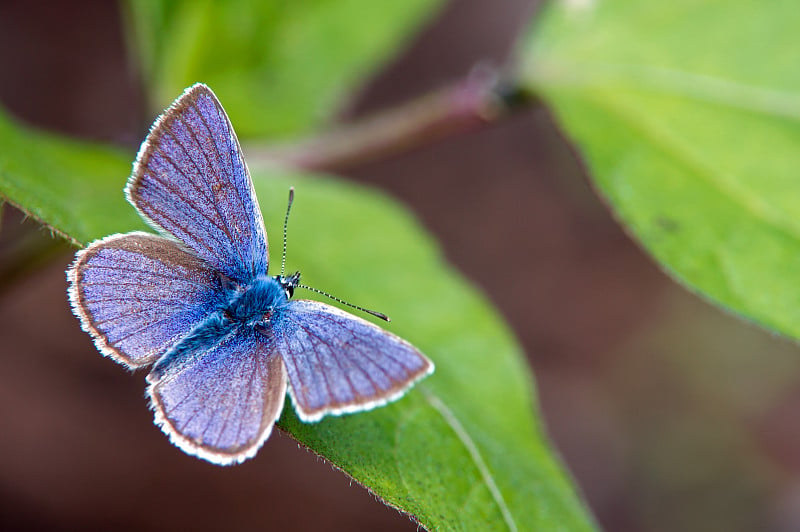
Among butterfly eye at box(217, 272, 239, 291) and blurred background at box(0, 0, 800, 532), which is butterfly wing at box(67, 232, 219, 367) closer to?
butterfly eye at box(217, 272, 239, 291)

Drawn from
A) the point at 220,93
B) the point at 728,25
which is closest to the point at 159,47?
the point at 220,93

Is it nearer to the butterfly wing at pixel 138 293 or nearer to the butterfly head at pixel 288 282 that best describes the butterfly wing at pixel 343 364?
the butterfly head at pixel 288 282

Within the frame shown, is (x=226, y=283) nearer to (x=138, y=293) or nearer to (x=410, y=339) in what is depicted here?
(x=138, y=293)

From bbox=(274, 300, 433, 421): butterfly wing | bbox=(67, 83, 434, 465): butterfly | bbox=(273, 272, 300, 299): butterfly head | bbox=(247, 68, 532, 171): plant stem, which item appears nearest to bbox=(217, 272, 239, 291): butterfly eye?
bbox=(67, 83, 434, 465): butterfly

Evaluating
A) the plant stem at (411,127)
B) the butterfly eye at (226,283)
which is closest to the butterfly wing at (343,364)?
the butterfly eye at (226,283)

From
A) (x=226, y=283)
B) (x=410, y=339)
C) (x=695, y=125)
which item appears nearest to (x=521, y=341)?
(x=695, y=125)

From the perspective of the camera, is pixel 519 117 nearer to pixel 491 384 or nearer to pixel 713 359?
pixel 713 359
